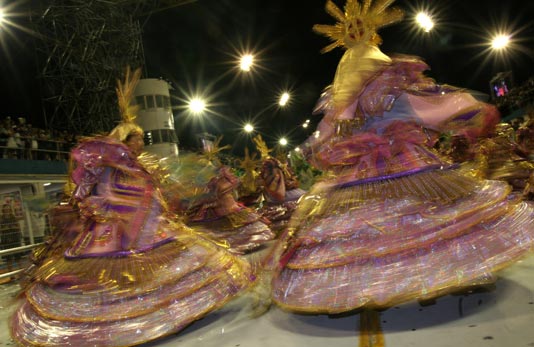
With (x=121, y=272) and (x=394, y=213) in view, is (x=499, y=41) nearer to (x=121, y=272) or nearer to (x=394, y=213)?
(x=394, y=213)

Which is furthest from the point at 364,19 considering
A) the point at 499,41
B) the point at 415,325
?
the point at 499,41

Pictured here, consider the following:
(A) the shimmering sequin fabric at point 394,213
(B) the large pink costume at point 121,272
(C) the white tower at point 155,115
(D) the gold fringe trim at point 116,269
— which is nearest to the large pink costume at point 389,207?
(A) the shimmering sequin fabric at point 394,213

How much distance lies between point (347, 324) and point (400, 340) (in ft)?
1.54

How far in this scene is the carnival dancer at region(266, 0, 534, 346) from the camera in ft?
7.44

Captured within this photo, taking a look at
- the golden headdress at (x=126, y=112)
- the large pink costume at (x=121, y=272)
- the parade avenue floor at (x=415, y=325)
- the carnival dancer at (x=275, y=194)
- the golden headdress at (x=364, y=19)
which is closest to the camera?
the parade avenue floor at (x=415, y=325)

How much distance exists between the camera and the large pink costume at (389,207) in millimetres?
2264

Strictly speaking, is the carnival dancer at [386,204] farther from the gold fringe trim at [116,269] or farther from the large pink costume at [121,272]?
the gold fringe trim at [116,269]

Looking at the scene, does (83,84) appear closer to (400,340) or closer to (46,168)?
(46,168)

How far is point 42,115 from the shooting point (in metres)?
17.7

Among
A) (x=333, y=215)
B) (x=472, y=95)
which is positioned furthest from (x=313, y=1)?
(x=333, y=215)

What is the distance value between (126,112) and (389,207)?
258cm

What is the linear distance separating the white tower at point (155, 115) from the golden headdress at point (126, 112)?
1605cm

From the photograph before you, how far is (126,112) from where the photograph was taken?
152 inches

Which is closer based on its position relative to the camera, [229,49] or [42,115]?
[229,49]
